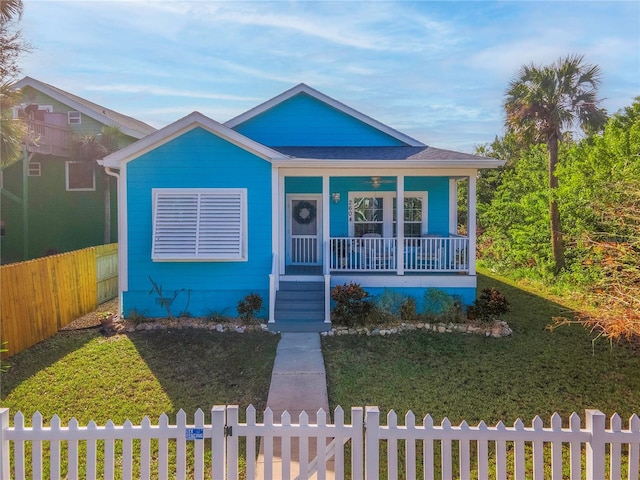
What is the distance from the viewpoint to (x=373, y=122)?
1335cm

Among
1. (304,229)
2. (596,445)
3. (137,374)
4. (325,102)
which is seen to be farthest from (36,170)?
(596,445)

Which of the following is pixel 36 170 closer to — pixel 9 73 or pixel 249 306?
pixel 9 73

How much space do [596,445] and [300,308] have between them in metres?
7.13

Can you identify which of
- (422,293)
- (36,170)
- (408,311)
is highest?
(36,170)

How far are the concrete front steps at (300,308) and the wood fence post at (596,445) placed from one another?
6312 mm

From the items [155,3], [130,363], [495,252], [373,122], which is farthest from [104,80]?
[495,252]

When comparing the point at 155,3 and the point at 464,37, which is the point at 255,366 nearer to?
the point at 155,3

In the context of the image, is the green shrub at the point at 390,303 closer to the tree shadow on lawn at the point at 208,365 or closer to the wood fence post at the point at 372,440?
the tree shadow on lawn at the point at 208,365

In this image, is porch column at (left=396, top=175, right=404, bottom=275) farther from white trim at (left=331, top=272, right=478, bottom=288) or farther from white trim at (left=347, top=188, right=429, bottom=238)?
white trim at (left=347, top=188, right=429, bottom=238)

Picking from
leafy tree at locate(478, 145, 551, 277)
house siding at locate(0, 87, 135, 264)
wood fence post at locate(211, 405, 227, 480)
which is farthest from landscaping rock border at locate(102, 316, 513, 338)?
house siding at locate(0, 87, 135, 264)

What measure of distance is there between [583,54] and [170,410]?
51.1ft

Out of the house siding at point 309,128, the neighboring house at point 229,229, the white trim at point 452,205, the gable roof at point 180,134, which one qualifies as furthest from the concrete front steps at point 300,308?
the house siding at point 309,128

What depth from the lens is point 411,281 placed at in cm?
1053

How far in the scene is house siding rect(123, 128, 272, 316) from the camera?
10109 millimetres
